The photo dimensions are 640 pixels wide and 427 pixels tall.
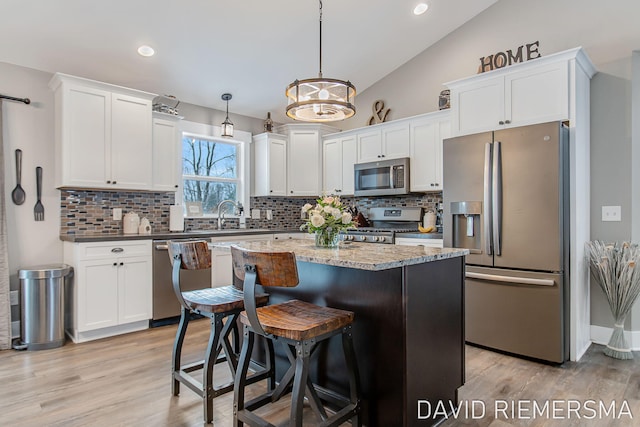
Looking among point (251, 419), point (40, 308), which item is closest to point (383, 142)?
point (251, 419)

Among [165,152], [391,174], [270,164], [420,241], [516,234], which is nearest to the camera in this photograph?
[516,234]

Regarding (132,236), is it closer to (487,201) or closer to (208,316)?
A: (208,316)

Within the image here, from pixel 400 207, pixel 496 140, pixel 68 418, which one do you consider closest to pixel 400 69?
pixel 400 207

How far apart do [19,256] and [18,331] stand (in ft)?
2.24

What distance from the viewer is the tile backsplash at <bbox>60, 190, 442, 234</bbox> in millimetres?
3768

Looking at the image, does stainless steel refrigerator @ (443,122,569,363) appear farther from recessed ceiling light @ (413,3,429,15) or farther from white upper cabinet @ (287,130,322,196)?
white upper cabinet @ (287,130,322,196)

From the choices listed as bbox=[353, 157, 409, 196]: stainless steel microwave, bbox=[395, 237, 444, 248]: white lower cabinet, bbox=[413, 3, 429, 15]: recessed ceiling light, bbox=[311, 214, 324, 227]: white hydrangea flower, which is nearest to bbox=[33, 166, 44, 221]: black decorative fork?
bbox=[311, 214, 324, 227]: white hydrangea flower

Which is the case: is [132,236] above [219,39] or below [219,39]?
below

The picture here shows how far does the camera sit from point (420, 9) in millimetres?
3963

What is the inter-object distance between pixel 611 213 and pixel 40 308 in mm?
4945

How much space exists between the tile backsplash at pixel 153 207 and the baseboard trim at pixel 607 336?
1.96 meters

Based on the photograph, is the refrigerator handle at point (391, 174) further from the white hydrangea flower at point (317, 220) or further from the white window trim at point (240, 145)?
the white hydrangea flower at point (317, 220)

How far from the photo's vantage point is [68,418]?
6.81ft

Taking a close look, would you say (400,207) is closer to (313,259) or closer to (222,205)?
(222,205)
